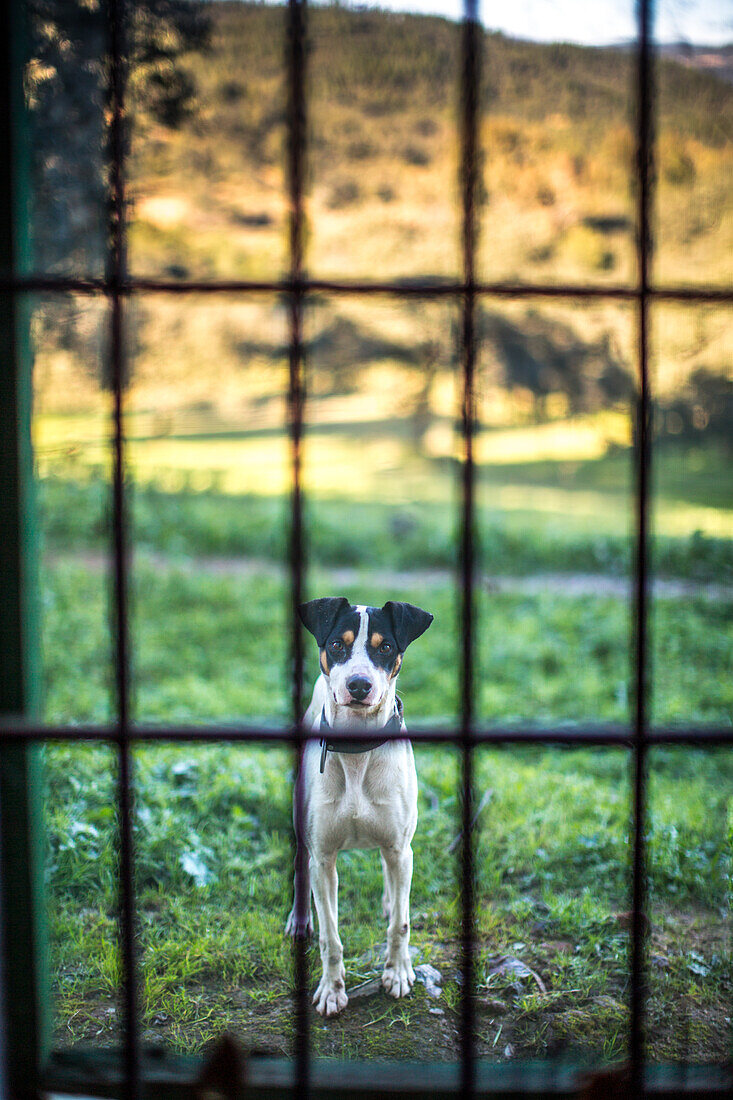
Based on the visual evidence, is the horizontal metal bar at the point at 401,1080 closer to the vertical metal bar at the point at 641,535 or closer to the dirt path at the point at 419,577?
the vertical metal bar at the point at 641,535

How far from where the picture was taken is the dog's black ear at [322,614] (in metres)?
1.33

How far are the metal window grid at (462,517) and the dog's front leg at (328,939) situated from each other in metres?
0.12

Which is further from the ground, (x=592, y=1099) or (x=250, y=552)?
(x=250, y=552)

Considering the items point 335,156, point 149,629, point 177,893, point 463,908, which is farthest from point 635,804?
point 335,156

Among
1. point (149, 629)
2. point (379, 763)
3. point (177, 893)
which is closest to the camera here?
point (379, 763)

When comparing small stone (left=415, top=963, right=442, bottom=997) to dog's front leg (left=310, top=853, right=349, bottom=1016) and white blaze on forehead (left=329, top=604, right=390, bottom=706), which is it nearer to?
dog's front leg (left=310, top=853, right=349, bottom=1016)

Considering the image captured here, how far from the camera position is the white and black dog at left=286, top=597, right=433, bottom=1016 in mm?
1313

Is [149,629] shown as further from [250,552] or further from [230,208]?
[230,208]

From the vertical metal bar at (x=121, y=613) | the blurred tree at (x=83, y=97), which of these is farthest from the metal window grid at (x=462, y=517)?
the blurred tree at (x=83, y=97)

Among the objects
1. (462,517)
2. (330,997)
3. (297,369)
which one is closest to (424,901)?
(330,997)

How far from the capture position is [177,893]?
1.61 meters

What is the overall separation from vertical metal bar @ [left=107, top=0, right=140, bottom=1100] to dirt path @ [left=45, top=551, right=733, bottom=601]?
4914mm

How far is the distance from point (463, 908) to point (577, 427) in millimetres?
7035

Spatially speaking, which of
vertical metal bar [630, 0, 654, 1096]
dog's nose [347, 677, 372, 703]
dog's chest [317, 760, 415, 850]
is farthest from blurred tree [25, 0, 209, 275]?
dog's chest [317, 760, 415, 850]
